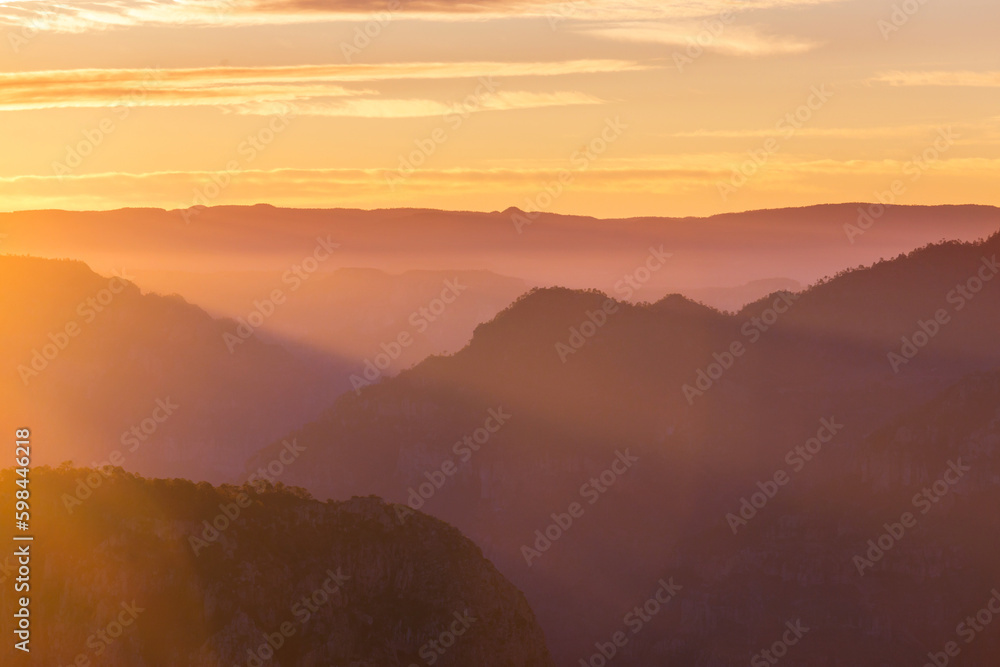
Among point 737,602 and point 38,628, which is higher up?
point 38,628

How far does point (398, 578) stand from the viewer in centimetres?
8781

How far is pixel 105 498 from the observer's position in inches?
3031

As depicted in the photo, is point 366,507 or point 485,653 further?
point 366,507

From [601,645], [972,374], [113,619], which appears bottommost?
[601,645]

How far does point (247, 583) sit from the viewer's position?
78.6 metres

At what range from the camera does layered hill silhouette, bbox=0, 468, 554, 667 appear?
69.3 meters

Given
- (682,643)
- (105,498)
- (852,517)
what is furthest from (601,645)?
(105,498)

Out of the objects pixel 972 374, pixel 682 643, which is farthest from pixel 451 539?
Answer: pixel 972 374

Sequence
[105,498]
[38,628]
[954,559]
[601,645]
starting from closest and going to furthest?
[38,628]
[105,498]
[954,559]
[601,645]

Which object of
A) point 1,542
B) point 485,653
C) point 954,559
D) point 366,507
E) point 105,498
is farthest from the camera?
point 954,559

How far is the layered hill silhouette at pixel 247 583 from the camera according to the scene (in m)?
69.3

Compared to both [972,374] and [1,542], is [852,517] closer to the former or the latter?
[972,374]

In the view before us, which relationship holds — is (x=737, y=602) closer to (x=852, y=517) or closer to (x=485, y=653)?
(x=852, y=517)

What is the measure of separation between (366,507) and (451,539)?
6579 millimetres
